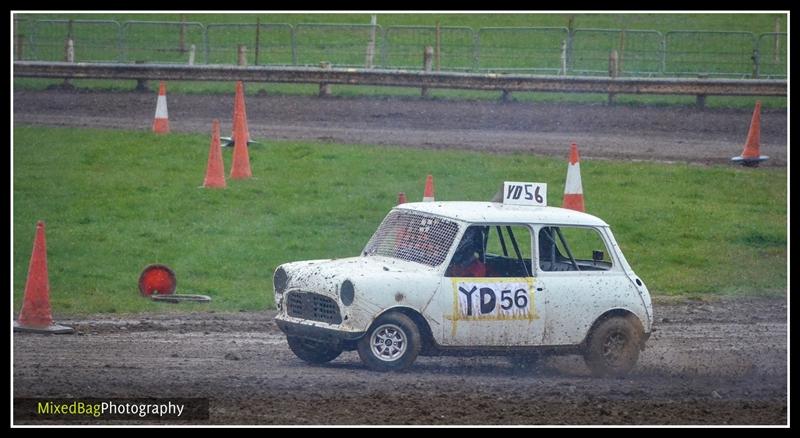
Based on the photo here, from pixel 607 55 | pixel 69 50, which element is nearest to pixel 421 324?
pixel 69 50

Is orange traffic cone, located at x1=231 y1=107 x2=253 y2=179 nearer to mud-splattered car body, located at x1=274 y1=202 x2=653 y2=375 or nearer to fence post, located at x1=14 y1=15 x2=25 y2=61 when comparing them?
mud-splattered car body, located at x1=274 y1=202 x2=653 y2=375

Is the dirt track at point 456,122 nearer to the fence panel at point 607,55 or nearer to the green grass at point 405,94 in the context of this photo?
the green grass at point 405,94

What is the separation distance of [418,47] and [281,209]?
15.6 m

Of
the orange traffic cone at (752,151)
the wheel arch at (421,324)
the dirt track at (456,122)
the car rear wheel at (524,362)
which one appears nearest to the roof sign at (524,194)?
the car rear wheel at (524,362)

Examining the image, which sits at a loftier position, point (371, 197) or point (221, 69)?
point (221, 69)

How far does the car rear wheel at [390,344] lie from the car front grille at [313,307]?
0.29 m

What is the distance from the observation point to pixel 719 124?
80.9ft

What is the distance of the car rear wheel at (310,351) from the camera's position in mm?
10352

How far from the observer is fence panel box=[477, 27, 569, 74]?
98.7 ft

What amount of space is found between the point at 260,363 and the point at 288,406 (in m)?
1.70

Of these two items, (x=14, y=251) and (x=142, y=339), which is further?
(x=14, y=251)

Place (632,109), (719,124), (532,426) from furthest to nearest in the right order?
1. (632,109)
2. (719,124)
3. (532,426)

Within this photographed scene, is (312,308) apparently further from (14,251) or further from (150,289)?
(14,251)

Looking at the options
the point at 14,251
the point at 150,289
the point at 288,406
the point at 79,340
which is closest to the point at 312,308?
the point at 288,406
